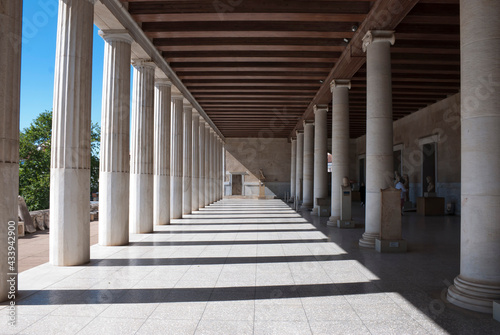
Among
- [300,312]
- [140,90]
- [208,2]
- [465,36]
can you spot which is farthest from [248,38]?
[300,312]

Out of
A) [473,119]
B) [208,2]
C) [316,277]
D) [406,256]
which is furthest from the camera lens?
[208,2]

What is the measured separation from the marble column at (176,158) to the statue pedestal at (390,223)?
38.0 feet

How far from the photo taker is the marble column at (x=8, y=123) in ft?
19.3

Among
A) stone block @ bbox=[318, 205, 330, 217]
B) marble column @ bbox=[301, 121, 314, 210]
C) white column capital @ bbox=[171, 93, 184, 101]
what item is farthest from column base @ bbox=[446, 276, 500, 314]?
marble column @ bbox=[301, 121, 314, 210]

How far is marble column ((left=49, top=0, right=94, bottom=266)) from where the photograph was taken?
8289 millimetres

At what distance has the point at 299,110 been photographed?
85.7 ft

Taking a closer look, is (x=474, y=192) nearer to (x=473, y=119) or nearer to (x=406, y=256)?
(x=473, y=119)

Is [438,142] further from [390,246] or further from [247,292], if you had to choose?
[247,292]

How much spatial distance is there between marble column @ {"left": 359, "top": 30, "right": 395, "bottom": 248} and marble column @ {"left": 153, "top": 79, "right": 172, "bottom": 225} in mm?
8854

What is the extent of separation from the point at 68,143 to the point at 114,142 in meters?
2.45

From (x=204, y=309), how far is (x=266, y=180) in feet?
131

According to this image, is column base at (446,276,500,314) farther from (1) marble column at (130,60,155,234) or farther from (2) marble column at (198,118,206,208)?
(2) marble column at (198,118,206,208)

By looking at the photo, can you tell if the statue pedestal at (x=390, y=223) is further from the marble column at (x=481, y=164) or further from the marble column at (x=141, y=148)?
the marble column at (x=141, y=148)

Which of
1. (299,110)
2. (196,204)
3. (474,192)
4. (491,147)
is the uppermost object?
(299,110)
